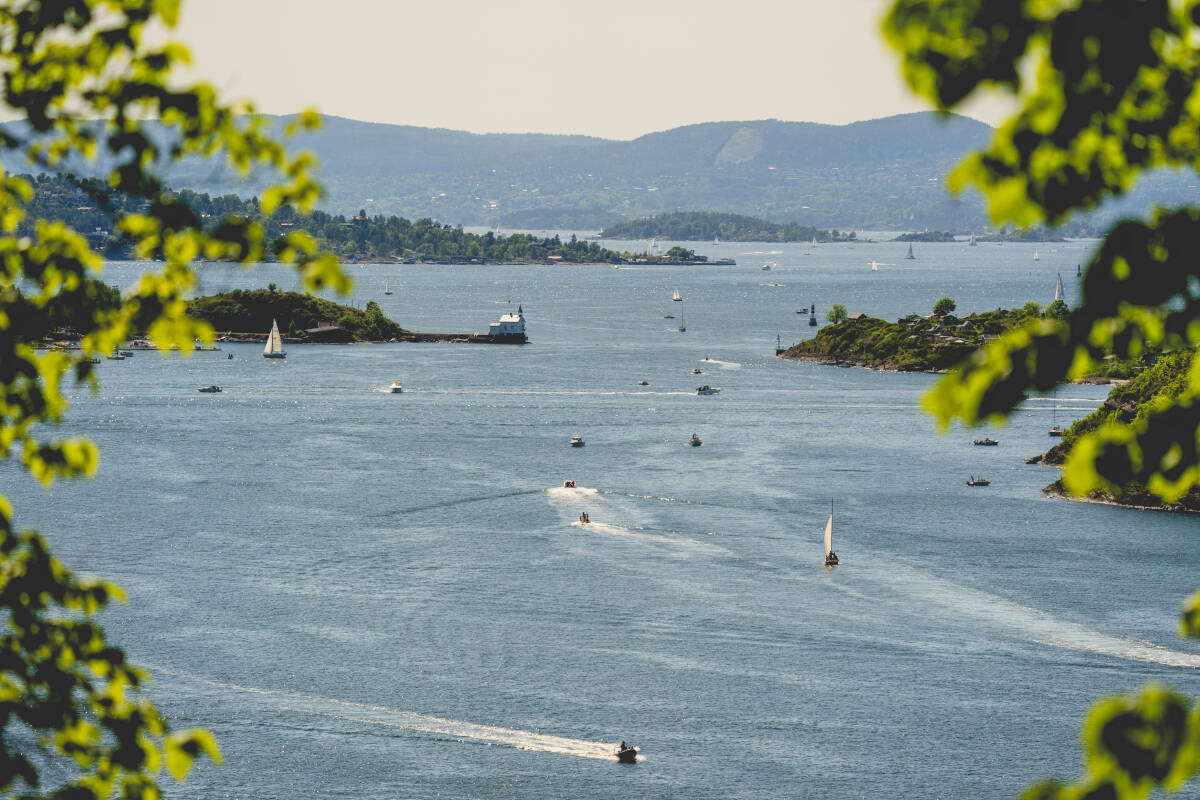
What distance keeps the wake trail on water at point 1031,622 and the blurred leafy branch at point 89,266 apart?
2536 inches

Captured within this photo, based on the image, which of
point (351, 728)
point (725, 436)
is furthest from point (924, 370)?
point (351, 728)

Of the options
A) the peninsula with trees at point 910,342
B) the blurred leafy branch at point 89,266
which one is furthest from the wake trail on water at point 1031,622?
the peninsula with trees at point 910,342

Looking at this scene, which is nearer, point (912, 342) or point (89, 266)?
point (89, 266)

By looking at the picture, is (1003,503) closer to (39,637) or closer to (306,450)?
(306,450)

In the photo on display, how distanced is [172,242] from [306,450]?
112758mm

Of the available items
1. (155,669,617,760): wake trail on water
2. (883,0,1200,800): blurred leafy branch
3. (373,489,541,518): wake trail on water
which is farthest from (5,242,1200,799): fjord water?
(883,0,1200,800): blurred leafy branch

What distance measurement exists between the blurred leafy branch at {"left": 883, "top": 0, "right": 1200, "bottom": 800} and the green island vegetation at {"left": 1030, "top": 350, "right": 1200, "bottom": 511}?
99741mm

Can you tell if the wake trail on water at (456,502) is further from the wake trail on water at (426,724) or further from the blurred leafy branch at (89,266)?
the blurred leafy branch at (89,266)

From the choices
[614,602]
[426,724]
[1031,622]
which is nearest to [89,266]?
[426,724]

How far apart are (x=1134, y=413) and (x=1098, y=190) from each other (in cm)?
11004

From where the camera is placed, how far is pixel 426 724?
57.3 metres

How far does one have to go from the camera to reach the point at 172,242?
7.94 meters

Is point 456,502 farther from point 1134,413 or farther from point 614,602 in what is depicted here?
point 1134,413

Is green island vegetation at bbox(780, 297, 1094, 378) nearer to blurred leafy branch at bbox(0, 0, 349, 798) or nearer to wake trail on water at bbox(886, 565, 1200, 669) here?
wake trail on water at bbox(886, 565, 1200, 669)
